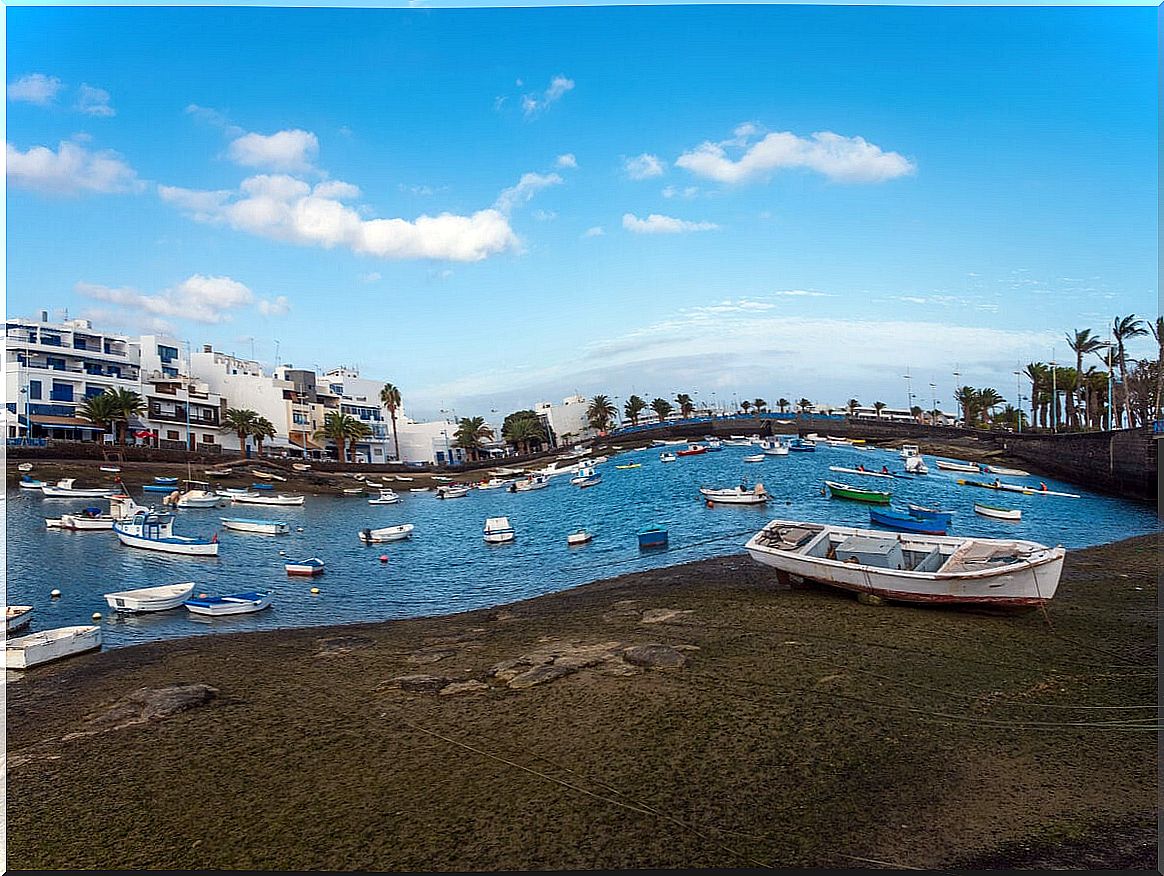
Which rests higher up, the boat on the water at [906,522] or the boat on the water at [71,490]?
the boat on the water at [71,490]

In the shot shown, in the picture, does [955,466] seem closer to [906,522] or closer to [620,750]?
[906,522]

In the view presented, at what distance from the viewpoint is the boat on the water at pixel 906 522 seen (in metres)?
15.1

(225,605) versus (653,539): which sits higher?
(653,539)

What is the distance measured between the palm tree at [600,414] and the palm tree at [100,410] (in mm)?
15867

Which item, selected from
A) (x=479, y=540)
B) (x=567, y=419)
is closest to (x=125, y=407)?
(x=479, y=540)

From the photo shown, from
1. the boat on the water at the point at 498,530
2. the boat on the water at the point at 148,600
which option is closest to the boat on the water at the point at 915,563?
the boat on the water at the point at 498,530

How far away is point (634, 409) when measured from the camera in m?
17.5

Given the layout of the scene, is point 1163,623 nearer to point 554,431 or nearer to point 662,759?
point 662,759

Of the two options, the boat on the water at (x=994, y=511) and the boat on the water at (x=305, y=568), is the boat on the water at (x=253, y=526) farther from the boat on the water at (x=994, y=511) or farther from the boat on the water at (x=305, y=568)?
the boat on the water at (x=994, y=511)

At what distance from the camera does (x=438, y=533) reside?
2167 centimetres

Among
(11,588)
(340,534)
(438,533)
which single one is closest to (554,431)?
(438,533)

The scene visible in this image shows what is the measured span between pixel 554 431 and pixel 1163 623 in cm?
1211

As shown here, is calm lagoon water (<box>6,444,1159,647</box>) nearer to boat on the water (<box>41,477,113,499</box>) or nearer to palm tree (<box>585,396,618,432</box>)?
boat on the water (<box>41,477,113,499</box>)

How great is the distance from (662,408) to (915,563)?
8.53 metres
